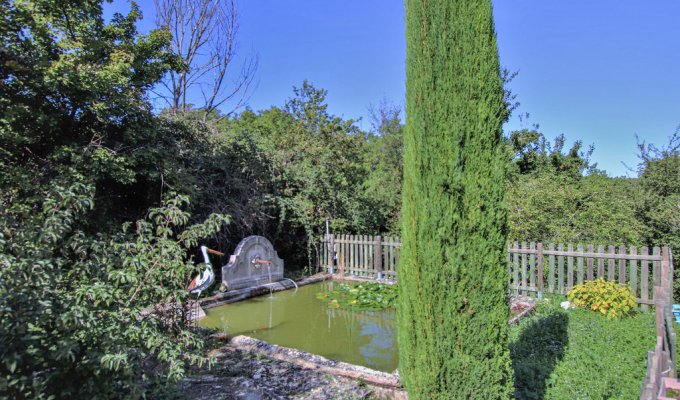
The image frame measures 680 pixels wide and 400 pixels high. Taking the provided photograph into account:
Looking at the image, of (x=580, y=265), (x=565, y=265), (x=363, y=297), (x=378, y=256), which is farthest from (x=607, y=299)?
(x=378, y=256)

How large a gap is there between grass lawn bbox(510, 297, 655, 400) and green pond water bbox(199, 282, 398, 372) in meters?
1.48

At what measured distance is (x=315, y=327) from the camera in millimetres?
5863

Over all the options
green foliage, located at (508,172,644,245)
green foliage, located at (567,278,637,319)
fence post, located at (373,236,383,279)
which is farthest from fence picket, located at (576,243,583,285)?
fence post, located at (373,236,383,279)

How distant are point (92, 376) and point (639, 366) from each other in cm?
473

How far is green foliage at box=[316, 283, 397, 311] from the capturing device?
22.6 feet

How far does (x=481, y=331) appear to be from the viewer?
8.18 feet

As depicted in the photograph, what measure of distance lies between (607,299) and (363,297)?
12.9 feet

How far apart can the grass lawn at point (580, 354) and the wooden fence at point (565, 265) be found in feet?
2.82

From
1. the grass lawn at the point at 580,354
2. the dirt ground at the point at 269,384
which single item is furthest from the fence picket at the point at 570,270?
the dirt ground at the point at 269,384

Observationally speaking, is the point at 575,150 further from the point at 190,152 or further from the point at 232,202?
the point at 190,152

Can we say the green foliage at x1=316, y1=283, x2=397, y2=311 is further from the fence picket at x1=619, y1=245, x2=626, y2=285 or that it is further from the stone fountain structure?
the fence picket at x1=619, y1=245, x2=626, y2=285

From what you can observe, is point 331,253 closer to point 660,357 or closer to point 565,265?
point 565,265

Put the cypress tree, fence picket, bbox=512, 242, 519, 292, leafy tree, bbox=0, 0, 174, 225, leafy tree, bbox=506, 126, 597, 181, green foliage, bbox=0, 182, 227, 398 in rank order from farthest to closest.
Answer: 1. leafy tree, bbox=506, 126, 597, 181
2. fence picket, bbox=512, 242, 519, 292
3. leafy tree, bbox=0, 0, 174, 225
4. the cypress tree
5. green foliage, bbox=0, 182, 227, 398

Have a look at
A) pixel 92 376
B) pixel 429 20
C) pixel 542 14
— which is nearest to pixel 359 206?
pixel 542 14
